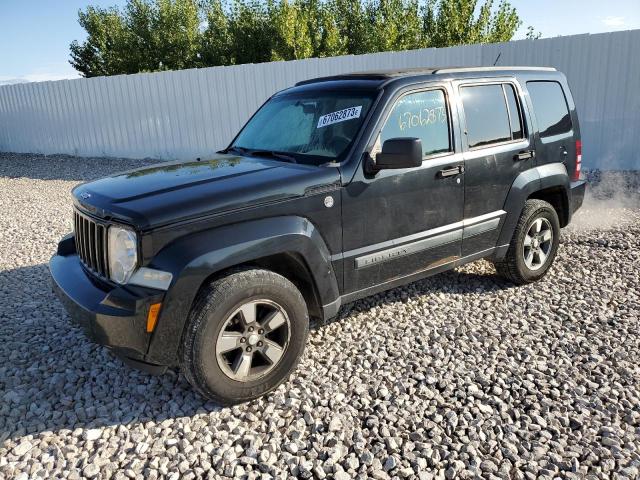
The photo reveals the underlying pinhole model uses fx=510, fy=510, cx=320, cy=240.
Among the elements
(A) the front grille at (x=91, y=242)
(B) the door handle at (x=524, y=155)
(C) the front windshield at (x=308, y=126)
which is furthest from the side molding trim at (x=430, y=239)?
(A) the front grille at (x=91, y=242)

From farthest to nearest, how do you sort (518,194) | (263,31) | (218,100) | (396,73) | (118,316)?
(263,31), (218,100), (518,194), (396,73), (118,316)

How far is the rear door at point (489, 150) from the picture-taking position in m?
4.10

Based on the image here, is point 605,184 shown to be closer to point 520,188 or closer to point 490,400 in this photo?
point 520,188

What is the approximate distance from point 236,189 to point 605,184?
26.7ft

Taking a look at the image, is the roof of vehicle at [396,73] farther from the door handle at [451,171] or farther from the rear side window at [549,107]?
the door handle at [451,171]

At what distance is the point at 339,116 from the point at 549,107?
2.35 meters

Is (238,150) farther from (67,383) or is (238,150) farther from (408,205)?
(67,383)

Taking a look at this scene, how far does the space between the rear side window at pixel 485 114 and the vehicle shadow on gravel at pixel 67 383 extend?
1.45 meters

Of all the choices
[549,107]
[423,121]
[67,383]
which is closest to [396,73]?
[423,121]

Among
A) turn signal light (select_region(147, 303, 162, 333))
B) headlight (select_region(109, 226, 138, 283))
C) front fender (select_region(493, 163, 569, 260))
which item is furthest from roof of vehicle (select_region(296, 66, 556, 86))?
turn signal light (select_region(147, 303, 162, 333))

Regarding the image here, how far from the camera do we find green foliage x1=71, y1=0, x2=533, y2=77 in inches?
874

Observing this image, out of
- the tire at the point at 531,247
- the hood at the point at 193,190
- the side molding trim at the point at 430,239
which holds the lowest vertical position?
the tire at the point at 531,247

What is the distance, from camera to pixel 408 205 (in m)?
3.72

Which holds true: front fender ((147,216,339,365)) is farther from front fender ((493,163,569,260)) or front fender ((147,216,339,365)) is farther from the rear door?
front fender ((493,163,569,260))
